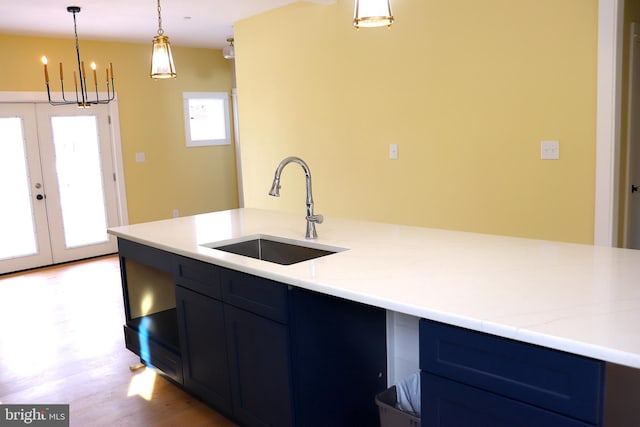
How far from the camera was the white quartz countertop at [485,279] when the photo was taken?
52.6 inches

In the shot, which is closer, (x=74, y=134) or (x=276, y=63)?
(x=276, y=63)

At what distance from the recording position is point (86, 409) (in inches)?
111

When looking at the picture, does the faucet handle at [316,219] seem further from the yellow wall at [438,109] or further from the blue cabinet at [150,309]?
the yellow wall at [438,109]

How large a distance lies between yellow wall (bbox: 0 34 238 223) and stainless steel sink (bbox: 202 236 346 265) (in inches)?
168

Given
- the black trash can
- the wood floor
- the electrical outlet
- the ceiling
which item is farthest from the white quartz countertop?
the ceiling

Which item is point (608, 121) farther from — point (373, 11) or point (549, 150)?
point (373, 11)

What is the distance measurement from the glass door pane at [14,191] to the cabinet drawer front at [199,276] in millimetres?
4056

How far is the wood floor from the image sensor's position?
2.77m

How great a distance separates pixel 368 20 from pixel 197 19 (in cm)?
367

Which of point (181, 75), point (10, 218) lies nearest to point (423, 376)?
point (10, 218)

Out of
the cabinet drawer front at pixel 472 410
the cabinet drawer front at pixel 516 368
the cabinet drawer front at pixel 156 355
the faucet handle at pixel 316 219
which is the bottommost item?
the cabinet drawer front at pixel 156 355

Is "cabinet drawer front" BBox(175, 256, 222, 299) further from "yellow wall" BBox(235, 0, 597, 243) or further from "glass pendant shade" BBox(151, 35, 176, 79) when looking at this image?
"yellow wall" BBox(235, 0, 597, 243)

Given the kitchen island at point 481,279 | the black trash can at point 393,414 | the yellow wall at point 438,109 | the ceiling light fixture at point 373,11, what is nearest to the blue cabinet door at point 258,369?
the kitchen island at point 481,279

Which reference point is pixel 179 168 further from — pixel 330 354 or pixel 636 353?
pixel 636 353
